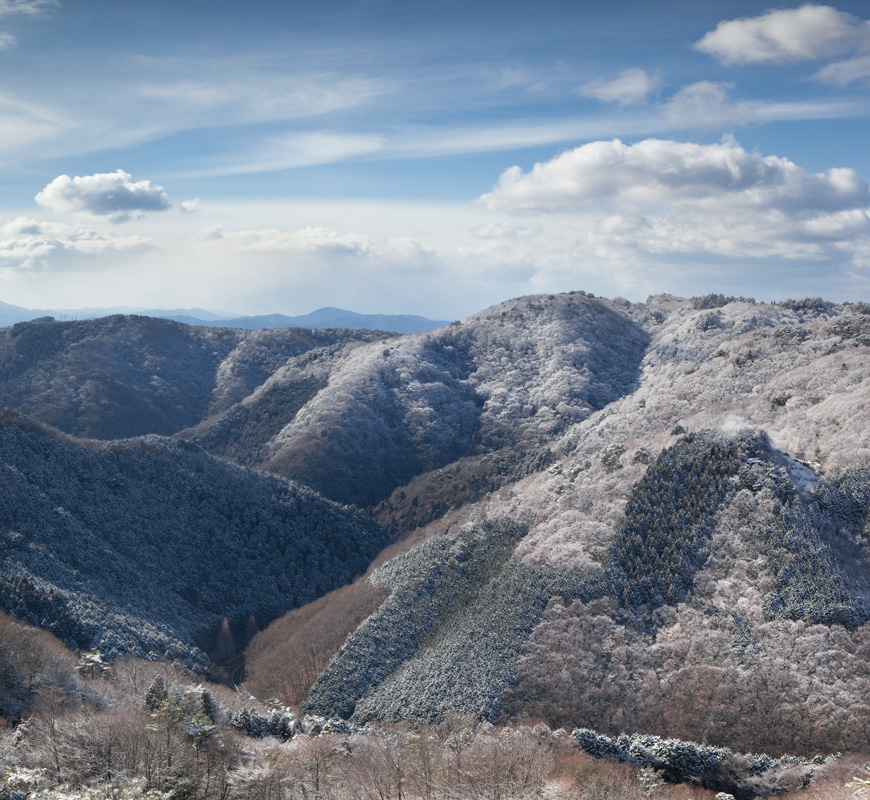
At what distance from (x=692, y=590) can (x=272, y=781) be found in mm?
51004

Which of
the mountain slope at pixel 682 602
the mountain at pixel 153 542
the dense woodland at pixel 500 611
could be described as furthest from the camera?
the mountain at pixel 153 542

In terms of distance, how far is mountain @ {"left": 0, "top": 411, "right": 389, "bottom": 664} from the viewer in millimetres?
82125

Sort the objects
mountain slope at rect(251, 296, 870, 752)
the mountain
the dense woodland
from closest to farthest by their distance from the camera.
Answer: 1. the dense woodland
2. mountain slope at rect(251, 296, 870, 752)
3. the mountain

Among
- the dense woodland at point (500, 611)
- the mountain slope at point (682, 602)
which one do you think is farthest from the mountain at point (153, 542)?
the mountain slope at point (682, 602)

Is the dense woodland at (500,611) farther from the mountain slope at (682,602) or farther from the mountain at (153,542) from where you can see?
the mountain at (153,542)

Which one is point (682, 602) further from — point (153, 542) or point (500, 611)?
point (153, 542)

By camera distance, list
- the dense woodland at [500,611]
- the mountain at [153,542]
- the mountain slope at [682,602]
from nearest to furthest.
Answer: the dense woodland at [500,611] < the mountain slope at [682,602] < the mountain at [153,542]

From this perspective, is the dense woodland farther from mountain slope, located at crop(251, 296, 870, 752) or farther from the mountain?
the mountain

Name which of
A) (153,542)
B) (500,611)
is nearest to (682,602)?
(500,611)

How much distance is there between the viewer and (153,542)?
10981 cm

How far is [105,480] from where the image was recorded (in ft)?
374

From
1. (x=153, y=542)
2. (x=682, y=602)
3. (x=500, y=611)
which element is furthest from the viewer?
(x=153, y=542)

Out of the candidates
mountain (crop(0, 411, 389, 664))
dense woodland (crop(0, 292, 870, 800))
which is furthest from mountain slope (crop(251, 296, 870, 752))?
mountain (crop(0, 411, 389, 664))

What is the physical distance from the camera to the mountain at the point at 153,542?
8212 centimetres
